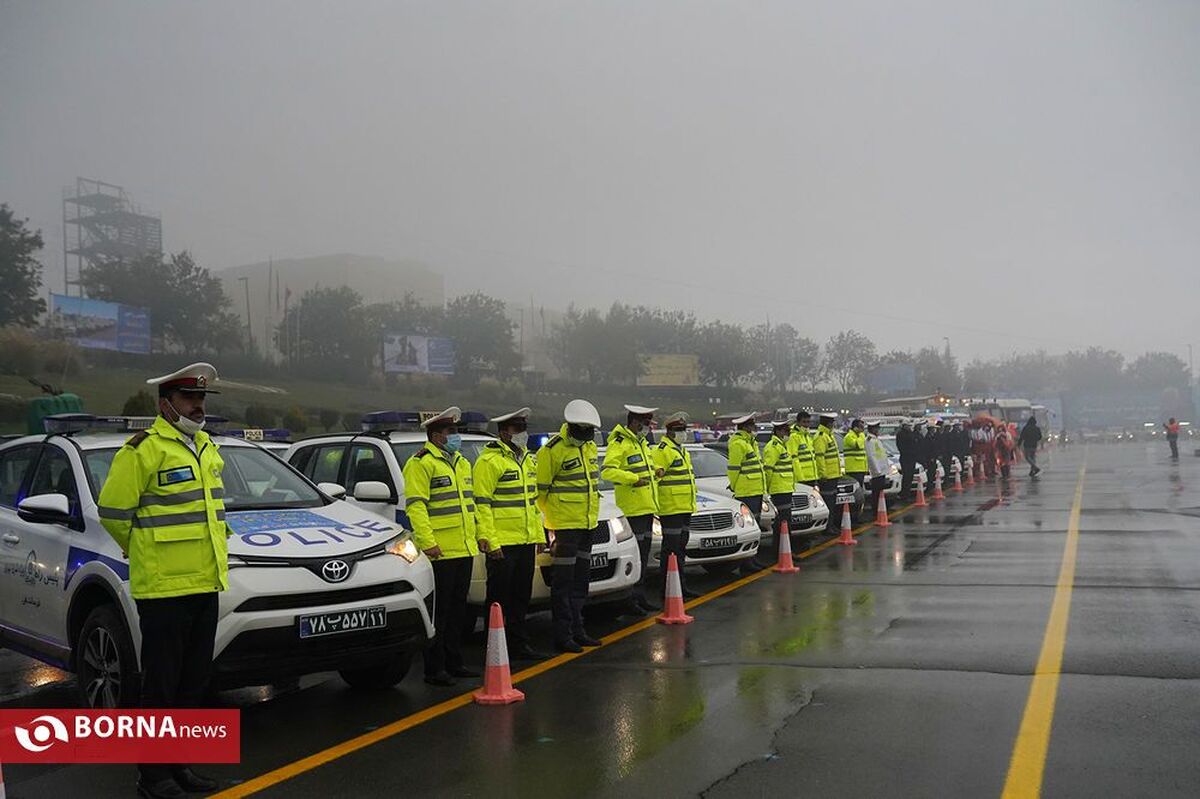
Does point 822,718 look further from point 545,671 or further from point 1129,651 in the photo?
point 1129,651

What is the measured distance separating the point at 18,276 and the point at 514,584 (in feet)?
142

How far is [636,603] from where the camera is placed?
9.50 meters

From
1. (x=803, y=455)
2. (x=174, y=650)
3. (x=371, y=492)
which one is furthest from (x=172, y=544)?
(x=803, y=455)

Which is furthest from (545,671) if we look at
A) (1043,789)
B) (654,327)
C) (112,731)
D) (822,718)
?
(654,327)

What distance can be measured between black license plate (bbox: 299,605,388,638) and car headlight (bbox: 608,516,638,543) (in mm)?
3427

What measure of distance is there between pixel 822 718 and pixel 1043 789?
4.71ft

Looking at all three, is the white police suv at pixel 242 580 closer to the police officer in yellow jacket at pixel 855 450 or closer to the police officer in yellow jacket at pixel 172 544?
the police officer in yellow jacket at pixel 172 544

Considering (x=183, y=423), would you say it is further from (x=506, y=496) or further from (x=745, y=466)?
(x=745, y=466)

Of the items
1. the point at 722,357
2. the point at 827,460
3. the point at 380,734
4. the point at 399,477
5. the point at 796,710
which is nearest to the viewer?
the point at 380,734

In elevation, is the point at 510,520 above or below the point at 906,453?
above

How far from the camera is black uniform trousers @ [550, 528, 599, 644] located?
26.2 ft

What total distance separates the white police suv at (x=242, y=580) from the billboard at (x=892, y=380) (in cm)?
8412

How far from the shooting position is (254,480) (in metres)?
6.91

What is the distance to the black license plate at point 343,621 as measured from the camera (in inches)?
222
